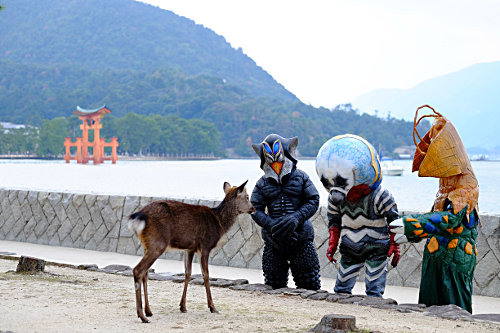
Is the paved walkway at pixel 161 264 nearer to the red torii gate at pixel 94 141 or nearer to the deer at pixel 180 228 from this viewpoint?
the deer at pixel 180 228

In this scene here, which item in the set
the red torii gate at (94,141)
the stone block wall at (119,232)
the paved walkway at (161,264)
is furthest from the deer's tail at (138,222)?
the red torii gate at (94,141)

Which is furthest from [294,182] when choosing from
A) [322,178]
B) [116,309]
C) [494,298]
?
[494,298]

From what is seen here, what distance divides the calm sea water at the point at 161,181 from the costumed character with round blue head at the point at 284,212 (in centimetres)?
933

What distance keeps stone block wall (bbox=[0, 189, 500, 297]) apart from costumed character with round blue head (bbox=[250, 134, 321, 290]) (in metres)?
1.85

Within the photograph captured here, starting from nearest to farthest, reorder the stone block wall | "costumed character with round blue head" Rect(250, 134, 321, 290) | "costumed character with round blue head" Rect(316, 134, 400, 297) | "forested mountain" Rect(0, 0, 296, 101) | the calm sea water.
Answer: "costumed character with round blue head" Rect(316, 134, 400, 297)
"costumed character with round blue head" Rect(250, 134, 321, 290)
the stone block wall
the calm sea water
"forested mountain" Rect(0, 0, 296, 101)

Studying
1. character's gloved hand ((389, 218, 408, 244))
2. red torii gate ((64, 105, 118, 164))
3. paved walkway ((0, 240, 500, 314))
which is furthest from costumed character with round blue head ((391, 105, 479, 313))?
red torii gate ((64, 105, 118, 164))

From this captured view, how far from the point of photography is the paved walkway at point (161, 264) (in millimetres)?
7254

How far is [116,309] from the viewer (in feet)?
17.5

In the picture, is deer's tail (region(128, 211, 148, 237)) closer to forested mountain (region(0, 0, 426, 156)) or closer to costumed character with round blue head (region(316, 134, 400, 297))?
costumed character with round blue head (region(316, 134, 400, 297))

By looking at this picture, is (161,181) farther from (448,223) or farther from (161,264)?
(448,223)

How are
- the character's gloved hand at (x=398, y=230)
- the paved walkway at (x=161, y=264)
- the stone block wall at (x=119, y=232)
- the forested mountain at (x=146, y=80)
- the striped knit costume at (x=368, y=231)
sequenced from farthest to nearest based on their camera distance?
the forested mountain at (x=146, y=80) → the stone block wall at (x=119, y=232) → the paved walkway at (x=161, y=264) → the striped knit costume at (x=368, y=231) → the character's gloved hand at (x=398, y=230)

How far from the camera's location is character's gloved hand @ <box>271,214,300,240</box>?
6180mm

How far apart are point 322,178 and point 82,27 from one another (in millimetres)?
147551

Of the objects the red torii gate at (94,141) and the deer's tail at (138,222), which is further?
the red torii gate at (94,141)
